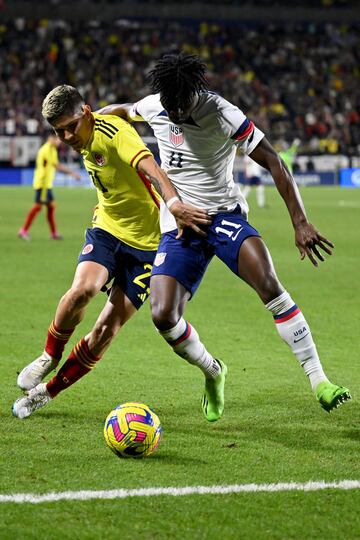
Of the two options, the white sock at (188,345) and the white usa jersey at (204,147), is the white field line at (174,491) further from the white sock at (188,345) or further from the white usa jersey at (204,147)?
the white usa jersey at (204,147)

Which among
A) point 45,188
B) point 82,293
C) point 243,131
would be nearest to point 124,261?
point 82,293

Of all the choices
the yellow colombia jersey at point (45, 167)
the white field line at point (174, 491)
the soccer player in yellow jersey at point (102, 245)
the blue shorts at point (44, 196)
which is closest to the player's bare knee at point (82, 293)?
the soccer player in yellow jersey at point (102, 245)

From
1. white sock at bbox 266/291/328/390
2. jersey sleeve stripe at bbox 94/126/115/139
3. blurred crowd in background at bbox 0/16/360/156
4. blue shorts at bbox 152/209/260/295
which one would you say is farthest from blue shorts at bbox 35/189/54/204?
blurred crowd in background at bbox 0/16/360/156

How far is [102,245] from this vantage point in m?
6.30

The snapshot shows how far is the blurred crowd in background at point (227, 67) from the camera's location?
4469 cm

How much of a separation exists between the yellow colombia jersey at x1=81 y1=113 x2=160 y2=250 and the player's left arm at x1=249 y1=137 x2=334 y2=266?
76cm

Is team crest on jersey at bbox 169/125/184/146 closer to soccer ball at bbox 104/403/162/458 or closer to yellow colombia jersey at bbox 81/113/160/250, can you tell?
yellow colombia jersey at bbox 81/113/160/250

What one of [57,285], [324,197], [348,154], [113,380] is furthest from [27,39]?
[113,380]

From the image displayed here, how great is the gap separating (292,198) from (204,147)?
0.63 meters

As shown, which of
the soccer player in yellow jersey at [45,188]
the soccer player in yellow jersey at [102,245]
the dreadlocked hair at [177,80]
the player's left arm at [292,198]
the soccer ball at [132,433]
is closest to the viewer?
the soccer ball at [132,433]

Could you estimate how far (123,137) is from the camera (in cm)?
598

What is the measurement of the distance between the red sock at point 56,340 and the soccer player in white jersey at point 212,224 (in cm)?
83

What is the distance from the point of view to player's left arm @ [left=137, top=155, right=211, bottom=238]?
18.5ft

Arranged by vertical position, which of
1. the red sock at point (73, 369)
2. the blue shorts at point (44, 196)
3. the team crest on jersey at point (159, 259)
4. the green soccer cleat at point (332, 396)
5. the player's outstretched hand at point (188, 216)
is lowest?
the blue shorts at point (44, 196)
